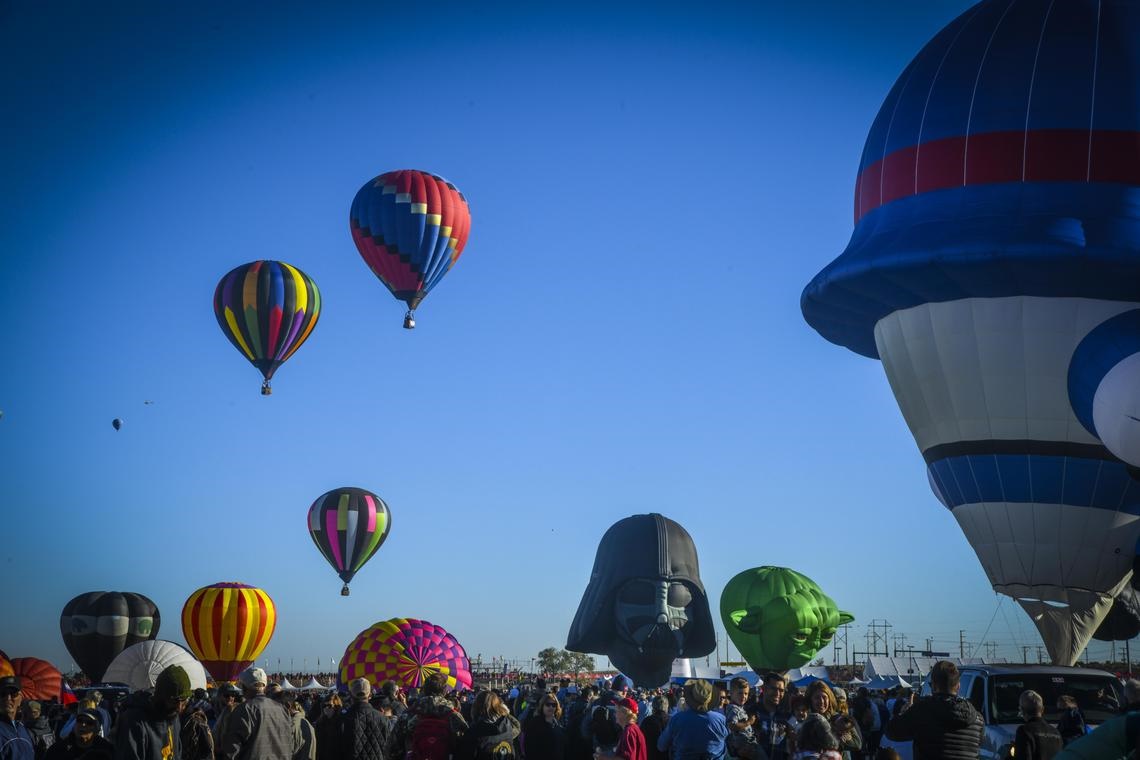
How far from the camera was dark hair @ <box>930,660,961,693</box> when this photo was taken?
6.74 metres

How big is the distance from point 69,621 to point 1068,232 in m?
26.9

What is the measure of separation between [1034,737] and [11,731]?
17.8 ft

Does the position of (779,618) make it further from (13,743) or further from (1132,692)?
(13,743)

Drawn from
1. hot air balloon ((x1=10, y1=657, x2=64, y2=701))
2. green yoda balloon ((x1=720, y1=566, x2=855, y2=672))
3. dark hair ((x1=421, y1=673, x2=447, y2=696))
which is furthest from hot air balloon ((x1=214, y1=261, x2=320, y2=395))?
dark hair ((x1=421, y1=673, x2=447, y2=696))

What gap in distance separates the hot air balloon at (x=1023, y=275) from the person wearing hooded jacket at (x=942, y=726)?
40.3ft

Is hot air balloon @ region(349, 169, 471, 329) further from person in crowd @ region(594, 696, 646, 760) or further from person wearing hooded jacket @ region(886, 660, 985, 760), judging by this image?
person wearing hooded jacket @ region(886, 660, 985, 760)

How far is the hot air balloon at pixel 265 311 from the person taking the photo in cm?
2912

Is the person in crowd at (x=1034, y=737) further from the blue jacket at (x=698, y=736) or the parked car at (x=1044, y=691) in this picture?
the parked car at (x=1044, y=691)

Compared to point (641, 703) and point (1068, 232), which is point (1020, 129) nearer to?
point (1068, 232)

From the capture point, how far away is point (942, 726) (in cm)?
671

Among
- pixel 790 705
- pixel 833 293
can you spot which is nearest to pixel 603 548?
pixel 833 293

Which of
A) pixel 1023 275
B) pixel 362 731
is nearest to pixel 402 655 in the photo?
pixel 1023 275

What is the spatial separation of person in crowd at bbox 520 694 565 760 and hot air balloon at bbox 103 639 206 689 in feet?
60.1

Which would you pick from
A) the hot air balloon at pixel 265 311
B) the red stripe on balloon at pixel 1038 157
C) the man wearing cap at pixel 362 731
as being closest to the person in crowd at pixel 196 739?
the man wearing cap at pixel 362 731
